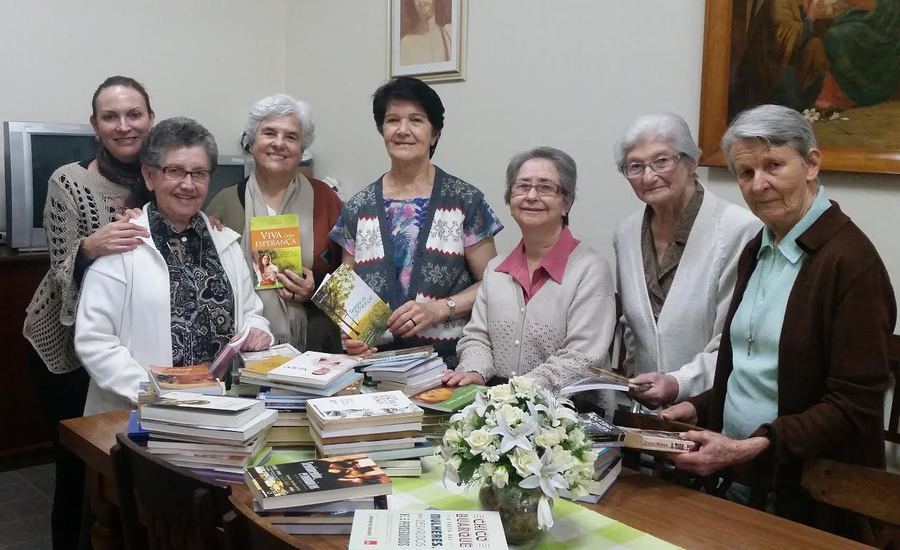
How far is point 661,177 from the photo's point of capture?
2.16 metres

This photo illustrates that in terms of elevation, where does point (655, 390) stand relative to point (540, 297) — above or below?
below

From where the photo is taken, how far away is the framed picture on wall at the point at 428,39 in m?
3.78

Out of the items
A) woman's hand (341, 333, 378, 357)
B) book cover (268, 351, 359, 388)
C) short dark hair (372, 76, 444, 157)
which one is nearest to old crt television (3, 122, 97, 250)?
short dark hair (372, 76, 444, 157)

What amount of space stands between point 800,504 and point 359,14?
355cm

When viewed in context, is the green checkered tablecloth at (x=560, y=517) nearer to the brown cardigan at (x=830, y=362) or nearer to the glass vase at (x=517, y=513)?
the glass vase at (x=517, y=513)

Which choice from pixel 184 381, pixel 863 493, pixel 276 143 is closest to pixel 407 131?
pixel 276 143

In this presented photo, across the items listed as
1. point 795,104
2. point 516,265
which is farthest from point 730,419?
point 795,104

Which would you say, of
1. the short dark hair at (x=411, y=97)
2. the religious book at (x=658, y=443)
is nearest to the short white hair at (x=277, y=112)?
the short dark hair at (x=411, y=97)

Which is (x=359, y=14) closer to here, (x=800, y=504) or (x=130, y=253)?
(x=130, y=253)

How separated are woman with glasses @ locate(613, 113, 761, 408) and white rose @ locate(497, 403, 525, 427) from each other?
76 cm

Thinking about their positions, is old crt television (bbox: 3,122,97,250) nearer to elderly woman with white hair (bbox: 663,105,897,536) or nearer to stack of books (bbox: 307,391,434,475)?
stack of books (bbox: 307,391,434,475)

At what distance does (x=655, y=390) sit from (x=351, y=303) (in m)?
0.89

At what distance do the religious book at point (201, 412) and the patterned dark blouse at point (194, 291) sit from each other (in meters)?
0.54

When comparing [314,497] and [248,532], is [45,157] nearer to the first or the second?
[314,497]
